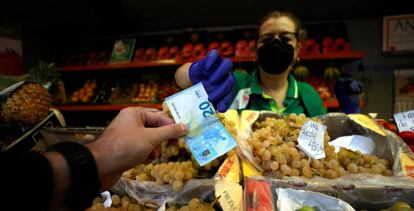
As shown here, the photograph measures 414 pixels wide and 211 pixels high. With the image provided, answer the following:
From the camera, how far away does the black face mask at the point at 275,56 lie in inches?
74.8

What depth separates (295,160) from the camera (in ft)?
3.69

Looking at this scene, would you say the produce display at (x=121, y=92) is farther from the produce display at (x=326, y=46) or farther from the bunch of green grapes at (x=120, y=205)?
the bunch of green grapes at (x=120, y=205)

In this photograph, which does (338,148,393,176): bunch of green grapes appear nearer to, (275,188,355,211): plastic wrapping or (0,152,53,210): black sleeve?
(275,188,355,211): plastic wrapping

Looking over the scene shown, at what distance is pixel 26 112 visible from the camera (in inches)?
68.2

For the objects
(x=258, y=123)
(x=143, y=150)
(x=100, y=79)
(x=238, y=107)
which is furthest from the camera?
(x=100, y=79)

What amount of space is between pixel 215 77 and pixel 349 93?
137 cm

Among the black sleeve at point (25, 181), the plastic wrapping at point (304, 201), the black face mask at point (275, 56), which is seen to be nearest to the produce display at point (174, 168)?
the plastic wrapping at point (304, 201)

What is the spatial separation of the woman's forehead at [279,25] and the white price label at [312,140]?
926 millimetres

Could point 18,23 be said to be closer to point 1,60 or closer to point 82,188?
point 1,60

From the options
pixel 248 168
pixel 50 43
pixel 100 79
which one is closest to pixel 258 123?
pixel 248 168

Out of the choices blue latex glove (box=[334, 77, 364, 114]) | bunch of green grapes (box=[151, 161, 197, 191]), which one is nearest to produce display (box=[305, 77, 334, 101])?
blue latex glove (box=[334, 77, 364, 114])

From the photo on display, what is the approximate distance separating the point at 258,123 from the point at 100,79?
376 cm

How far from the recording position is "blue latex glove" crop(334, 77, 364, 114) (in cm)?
214

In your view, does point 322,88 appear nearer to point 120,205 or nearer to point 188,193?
point 188,193
